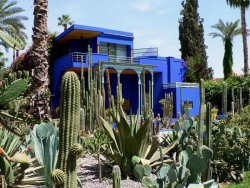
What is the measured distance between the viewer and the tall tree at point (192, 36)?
2825 centimetres

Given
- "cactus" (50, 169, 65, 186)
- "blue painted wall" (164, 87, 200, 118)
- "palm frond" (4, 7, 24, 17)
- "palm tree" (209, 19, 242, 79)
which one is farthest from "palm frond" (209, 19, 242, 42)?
"cactus" (50, 169, 65, 186)

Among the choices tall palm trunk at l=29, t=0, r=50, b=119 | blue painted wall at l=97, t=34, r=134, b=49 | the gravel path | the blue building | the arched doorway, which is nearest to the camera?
the gravel path

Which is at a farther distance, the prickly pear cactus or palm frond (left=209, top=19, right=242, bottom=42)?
palm frond (left=209, top=19, right=242, bottom=42)

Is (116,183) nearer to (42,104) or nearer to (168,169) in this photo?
(168,169)

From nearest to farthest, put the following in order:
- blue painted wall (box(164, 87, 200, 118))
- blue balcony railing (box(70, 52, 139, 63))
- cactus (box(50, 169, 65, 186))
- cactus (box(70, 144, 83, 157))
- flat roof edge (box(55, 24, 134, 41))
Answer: cactus (box(50, 169, 65, 186)), cactus (box(70, 144, 83, 157)), flat roof edge (box(55, 24, 134, 41)), blue balcony railing (box(70, 52, 139, 63)), blue painted wall (box(164, 87, 200, 118))

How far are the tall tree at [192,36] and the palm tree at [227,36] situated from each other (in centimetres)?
199

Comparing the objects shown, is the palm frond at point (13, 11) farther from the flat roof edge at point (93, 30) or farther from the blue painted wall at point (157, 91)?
the blue painted wall at point (157, 91)

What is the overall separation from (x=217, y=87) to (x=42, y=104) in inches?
760

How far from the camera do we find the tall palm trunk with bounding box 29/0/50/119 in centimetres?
773

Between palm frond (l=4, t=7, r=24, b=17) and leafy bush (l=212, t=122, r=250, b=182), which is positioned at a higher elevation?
palm frond (l=4, t=7, r=24, b=17)

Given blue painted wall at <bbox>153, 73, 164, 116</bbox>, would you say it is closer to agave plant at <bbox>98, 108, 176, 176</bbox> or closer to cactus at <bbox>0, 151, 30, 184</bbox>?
agave plant at <bbox>98, 108, 176, 176</bbox>

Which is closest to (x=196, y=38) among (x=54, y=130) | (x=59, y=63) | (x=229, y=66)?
(x=229, y=66)

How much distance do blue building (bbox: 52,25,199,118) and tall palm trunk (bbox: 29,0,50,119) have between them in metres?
11.3

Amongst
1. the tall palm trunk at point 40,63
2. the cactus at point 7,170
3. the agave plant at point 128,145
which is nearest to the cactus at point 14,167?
the cactus at point 7,170
